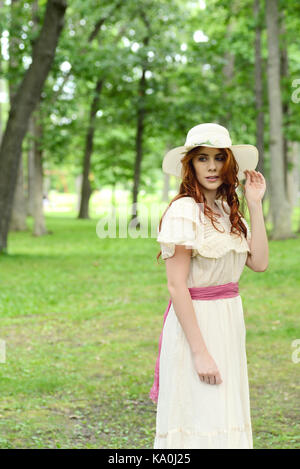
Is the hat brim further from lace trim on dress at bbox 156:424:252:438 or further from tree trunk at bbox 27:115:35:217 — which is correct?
tree trunk at bbox 27:115:35:217

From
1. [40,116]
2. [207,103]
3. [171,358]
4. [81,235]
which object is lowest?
[171,358]

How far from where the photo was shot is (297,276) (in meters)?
13.6

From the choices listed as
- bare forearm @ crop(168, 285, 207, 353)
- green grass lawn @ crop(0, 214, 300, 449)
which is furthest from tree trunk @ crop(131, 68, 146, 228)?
bare forearm @ crop(168, 285, 207, 353)

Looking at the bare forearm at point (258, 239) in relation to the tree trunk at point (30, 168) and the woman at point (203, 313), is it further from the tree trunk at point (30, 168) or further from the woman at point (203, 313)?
the tree trunk at point (30, 168)

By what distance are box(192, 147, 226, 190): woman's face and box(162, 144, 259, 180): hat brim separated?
0.28 ft

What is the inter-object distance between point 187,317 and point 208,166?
68cm

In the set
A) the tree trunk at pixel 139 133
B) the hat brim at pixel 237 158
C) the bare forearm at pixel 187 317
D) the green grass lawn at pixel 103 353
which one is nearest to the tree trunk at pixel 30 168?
the tree trunk at pixel 139 133

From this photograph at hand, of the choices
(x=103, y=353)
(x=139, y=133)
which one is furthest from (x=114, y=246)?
(x=103, y=353)

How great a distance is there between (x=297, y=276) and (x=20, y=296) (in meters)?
5.42

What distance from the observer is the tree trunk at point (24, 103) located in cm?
1557

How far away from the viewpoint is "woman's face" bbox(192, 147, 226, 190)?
3150mm

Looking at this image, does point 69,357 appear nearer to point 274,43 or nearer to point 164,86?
point 274,43

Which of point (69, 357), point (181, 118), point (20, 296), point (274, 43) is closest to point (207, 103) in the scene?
point (181, 118)
